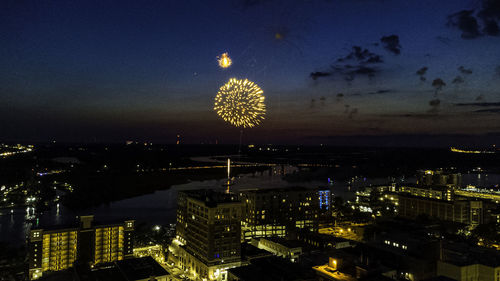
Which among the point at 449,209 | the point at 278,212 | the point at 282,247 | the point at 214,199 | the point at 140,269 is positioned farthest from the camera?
the point at 449,209

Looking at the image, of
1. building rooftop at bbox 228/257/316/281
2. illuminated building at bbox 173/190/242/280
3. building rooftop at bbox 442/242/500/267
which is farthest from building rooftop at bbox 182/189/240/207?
building rooftop at bbox 442/242/500/267

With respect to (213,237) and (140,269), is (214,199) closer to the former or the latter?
(213,237)

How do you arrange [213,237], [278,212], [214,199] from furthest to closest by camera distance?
[278,212], [214,199], [213,237]

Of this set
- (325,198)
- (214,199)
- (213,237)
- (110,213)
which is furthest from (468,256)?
(110,213)

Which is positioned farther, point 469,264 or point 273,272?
point 469,264

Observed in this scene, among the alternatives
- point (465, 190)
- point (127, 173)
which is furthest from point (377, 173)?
point (127, 173)

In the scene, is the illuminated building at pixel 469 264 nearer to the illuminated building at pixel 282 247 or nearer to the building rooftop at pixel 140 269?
the illuminated building at pixel 282 247

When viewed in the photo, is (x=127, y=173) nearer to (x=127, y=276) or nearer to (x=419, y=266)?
(x=127, y=276)
